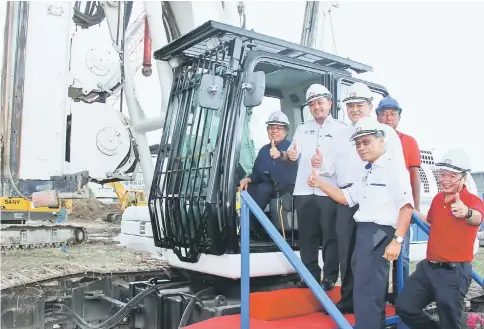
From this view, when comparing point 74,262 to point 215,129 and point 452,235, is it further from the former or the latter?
point 452,235

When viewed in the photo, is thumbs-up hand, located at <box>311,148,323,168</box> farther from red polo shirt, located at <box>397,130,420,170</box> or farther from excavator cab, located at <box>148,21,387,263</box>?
red polo shirt, located at <box>397,130,420,170</box>

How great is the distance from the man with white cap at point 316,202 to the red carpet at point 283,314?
271 mm

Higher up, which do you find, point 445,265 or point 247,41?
point 247,41

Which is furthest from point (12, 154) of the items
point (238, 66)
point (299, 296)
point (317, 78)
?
point (317, 78)

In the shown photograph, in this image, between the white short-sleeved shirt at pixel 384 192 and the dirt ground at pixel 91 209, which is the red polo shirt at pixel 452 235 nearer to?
the white short-sleeved shirt at pixel 384 192

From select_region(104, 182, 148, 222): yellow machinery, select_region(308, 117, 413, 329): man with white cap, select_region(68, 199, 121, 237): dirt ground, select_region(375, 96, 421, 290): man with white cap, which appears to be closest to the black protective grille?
select_region(308, 117, 413, 329): man with white cap

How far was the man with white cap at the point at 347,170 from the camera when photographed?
3.73 m

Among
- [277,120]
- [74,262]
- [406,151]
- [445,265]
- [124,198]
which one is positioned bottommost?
[74,262]

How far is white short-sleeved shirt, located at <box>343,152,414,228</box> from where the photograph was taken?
332 cm

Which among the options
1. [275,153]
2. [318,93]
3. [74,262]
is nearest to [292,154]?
[275,153]

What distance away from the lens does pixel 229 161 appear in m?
3.78

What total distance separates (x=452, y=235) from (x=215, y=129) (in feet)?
6.39

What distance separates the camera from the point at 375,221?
3359 millimetres

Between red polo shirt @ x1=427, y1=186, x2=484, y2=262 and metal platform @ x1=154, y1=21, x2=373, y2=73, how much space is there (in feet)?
5.43
